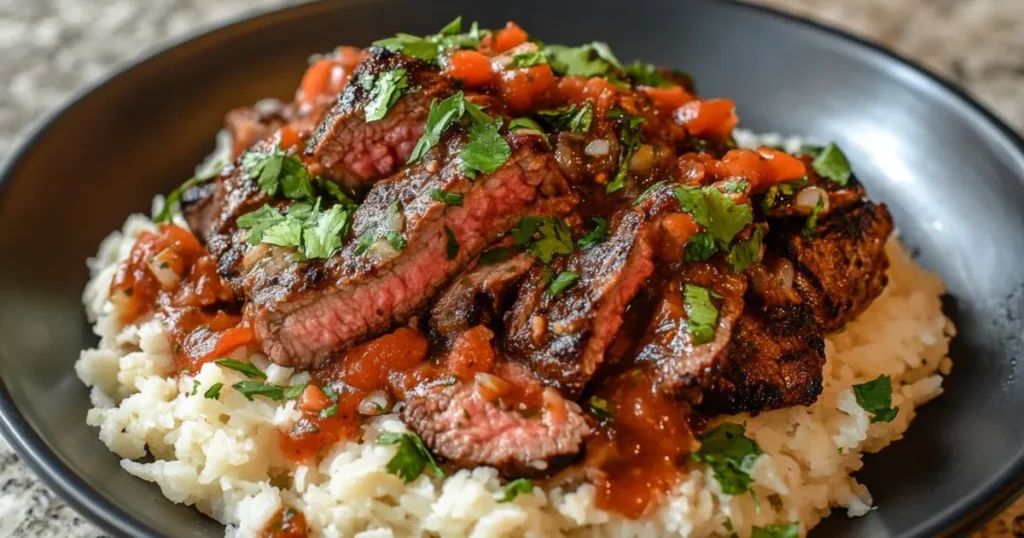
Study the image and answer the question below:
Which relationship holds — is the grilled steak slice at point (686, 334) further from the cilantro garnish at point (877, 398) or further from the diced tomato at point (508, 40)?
the diced tomato at point (508, 40)

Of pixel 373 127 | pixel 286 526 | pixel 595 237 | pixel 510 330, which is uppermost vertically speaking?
pixel 373 127

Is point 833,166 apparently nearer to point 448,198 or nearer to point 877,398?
point 877,398

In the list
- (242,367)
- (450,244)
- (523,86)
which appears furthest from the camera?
(523,86)

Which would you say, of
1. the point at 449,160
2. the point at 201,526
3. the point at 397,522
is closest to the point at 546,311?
the point at 449,160

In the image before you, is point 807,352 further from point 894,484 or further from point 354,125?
point 354,125

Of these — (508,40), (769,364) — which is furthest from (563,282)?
(508,40)

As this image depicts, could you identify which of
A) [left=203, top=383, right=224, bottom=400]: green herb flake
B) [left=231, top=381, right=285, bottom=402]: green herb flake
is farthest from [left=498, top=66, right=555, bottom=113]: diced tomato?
[left=203, top=383, right=224, bottom=400]: green herb flake

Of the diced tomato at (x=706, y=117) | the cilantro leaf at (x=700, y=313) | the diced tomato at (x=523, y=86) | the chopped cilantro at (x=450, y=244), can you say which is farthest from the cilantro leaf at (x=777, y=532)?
the diced tomato at (x=523, y=86)
